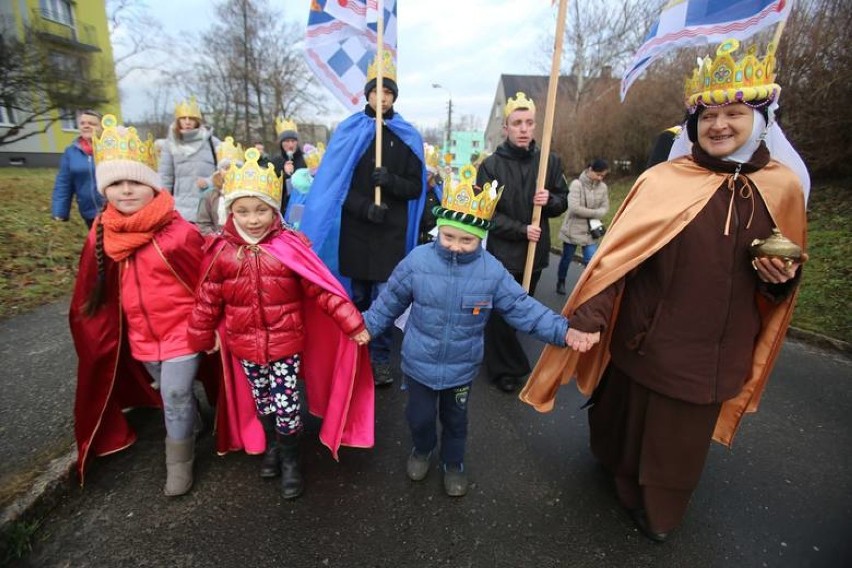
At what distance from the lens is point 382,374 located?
3783 millimetres

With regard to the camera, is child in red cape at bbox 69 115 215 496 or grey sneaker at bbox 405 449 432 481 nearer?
child in red cape at bbox 69 115 215 496

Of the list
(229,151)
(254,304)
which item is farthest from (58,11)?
(254,304)

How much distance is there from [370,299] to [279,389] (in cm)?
155

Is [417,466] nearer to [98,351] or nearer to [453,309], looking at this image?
[453,309]

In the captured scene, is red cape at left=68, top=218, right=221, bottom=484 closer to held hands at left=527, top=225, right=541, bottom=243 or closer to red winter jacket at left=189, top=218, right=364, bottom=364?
red winter jacket at left=189, top=218, right=364, bottom=364

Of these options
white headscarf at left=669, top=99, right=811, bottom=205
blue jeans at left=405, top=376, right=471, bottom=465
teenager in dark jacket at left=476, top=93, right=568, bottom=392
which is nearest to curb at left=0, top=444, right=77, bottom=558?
blue jeans at left=405, top=376, right=471, bottom=465

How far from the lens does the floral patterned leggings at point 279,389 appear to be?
8.16ft

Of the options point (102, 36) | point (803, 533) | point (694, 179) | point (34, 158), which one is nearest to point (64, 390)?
point (694, 179)

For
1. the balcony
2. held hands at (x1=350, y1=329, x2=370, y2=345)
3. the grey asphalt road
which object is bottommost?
the grey asphalt road

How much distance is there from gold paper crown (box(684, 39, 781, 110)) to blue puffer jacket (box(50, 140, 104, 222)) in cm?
607

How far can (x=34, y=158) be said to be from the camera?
66.8 ft

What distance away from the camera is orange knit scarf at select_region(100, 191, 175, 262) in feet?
7.52

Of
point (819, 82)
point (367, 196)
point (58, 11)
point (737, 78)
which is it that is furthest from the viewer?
point (58, 11)

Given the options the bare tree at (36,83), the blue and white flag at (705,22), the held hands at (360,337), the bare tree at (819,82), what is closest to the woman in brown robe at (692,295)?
the blue and white flag at (705,22)
